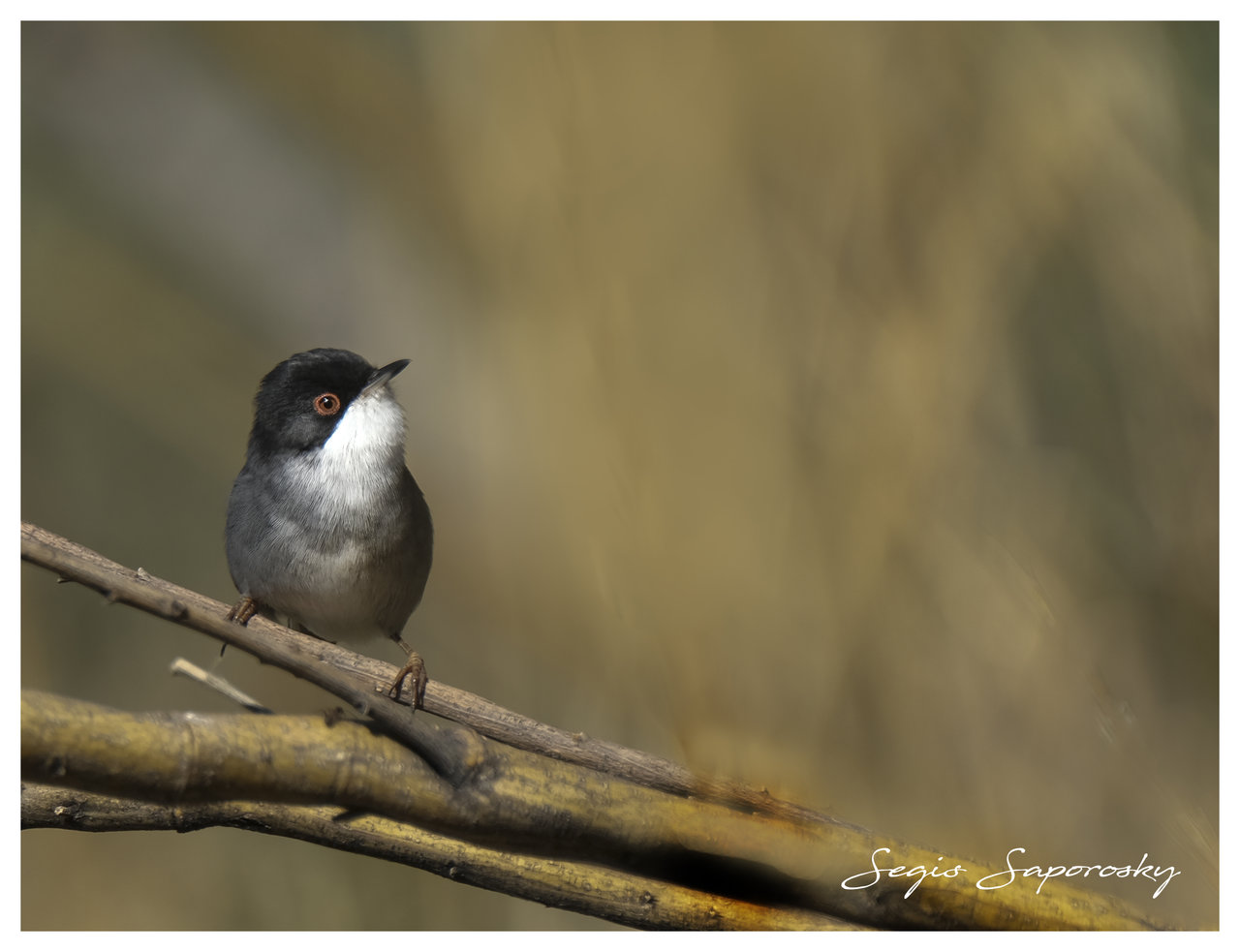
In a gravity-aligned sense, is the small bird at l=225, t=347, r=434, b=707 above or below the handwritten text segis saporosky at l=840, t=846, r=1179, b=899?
above

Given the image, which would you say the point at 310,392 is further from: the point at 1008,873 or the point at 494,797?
the point at 1008,873

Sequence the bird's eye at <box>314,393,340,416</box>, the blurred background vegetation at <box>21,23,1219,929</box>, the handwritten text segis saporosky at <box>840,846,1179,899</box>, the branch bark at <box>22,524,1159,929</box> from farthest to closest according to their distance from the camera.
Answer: the bird's eye at <box>314,393,340,416</box>, the blurred background vegetation at <box>21,23,1219,929</box>, the handwritten text segis saporosky at <box>840,846,1179,899</box>, the branch bark at <box>22,524,1159,929</box>

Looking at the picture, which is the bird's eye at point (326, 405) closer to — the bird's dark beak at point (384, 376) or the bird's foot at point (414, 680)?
the bird's dark beak at point (384, 376)

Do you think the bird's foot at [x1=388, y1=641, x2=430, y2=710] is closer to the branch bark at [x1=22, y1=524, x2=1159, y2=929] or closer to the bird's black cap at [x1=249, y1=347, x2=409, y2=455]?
the branch bark at [x1=22, y1=524, x2=1159, y2=929]

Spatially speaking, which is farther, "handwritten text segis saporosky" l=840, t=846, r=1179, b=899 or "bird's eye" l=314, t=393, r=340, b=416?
"bird's eye" l=314, t=393, r=340, b=416

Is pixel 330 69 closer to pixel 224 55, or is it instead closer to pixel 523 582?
pixel 224 55

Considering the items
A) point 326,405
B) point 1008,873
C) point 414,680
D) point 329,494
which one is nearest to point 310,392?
point 326,405

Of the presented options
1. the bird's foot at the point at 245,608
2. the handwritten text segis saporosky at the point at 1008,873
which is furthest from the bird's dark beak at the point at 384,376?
the handwritten text segis saporosky at the point at 1008,873

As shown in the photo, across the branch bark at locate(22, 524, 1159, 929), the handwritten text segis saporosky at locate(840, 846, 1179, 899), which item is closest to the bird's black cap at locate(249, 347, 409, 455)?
the branch bark at locate(22, 524, 1159, 929)
